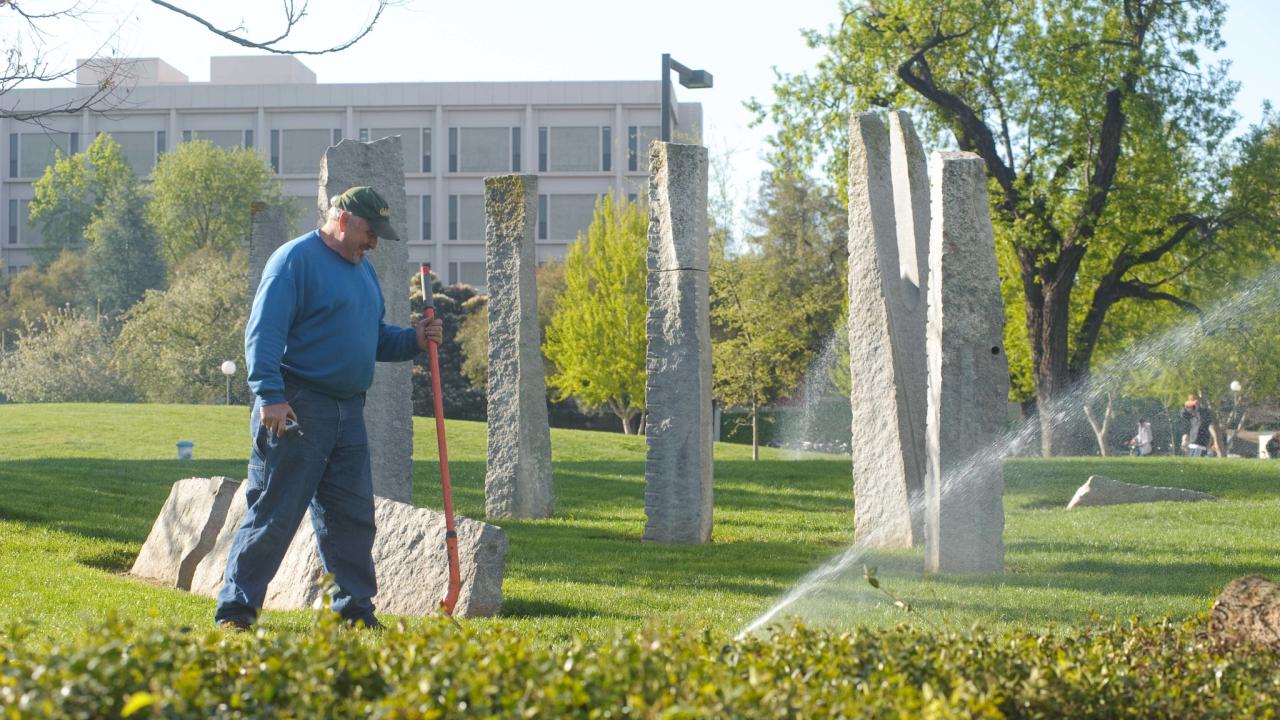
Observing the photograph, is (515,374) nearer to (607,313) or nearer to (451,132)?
(607,313)

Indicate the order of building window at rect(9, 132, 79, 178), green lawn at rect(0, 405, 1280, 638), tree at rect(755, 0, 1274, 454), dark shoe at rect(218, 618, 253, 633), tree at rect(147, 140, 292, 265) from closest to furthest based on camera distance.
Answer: dark shoe at rect(218, 618, 253, 633) → green lawn at rect(0, 405, 1280, 638) → tree at rect(755, 0, 1274, 454) → tree at rect(147, 140, 292, 265) → building window at rect(9, 132, 79, 178)

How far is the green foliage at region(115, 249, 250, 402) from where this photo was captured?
41938 millimetres

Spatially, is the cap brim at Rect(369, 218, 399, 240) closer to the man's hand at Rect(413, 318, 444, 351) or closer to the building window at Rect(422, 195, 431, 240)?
the man's hand at Rect(413, 318, 444, 351)

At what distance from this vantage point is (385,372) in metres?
12.3

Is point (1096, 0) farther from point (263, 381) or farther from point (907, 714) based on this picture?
point (907, 714)

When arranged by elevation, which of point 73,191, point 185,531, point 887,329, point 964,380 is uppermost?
point 73,191

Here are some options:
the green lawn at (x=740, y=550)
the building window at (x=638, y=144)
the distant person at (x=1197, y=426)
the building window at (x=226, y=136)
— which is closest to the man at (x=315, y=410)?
the green lawn at (x=740, y=550)

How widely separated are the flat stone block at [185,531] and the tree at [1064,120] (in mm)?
19028

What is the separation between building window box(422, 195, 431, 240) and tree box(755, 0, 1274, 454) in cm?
4406

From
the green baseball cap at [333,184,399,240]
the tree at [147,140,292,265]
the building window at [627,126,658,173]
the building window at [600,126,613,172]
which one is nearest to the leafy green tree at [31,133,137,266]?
the tree at [147,140,292,265]

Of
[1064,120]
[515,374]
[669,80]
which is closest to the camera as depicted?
[515,374]

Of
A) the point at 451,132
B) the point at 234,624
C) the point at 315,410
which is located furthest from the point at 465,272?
the point at 234,624

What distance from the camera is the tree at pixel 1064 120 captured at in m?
25.0

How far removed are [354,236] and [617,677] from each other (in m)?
3.36
